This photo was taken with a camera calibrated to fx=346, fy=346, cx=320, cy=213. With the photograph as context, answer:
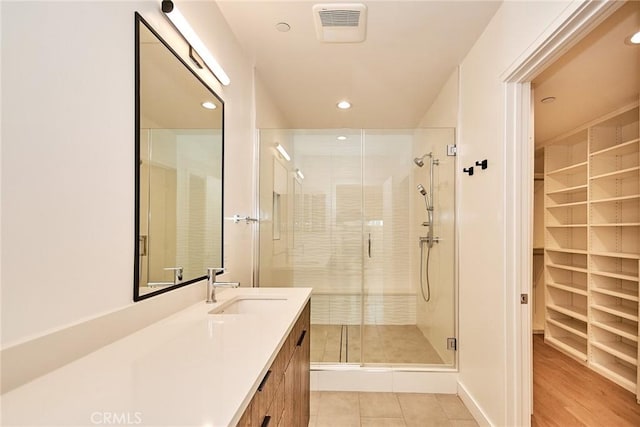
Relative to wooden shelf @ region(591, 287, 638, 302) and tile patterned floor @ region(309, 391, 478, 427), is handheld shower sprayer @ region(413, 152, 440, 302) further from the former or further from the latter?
wooden shelf @ region(591, 287, 638, 302)

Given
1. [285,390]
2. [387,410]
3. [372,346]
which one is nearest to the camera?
[285,390]

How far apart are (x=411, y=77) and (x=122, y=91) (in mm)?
2575

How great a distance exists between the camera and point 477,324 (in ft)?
7.95

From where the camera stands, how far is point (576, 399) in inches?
109

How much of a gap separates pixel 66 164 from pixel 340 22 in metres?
1.87

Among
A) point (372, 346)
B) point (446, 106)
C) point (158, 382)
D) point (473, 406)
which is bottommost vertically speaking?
point (473, 406)

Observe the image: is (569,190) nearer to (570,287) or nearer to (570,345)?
(570,287)

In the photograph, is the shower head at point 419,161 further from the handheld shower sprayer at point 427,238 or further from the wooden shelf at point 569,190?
the wooden shelf at point 569,190

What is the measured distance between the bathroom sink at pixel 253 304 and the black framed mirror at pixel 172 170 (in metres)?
0.23

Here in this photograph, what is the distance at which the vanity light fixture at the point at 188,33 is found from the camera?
143 cm

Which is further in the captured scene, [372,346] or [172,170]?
[372,346]

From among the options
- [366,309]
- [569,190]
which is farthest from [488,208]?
[569,190]

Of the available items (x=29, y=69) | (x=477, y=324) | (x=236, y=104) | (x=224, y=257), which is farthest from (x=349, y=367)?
(x=29, y=69)

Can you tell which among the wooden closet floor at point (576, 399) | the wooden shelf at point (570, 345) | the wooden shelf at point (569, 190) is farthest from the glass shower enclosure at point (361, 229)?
the wooden shelf at point (569, 190)
